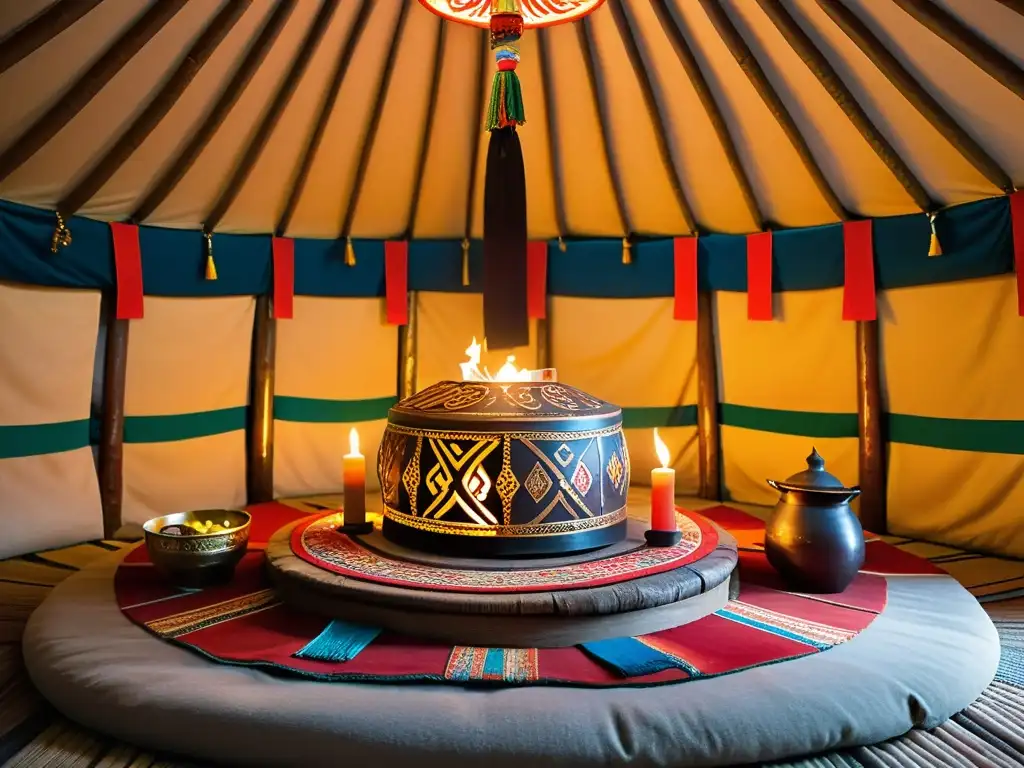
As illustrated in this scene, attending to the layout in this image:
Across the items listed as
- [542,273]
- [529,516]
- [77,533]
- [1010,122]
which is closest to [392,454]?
[529,516]

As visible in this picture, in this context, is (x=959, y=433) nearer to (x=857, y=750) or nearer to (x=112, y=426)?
(x=857, y=750)

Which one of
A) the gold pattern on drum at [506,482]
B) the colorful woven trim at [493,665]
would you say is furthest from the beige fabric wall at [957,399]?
the colorful woven trim at [493,665]

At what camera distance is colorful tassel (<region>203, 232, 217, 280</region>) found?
4.28 metres

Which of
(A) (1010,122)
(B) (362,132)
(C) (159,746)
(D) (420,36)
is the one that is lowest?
(C) (159,746)

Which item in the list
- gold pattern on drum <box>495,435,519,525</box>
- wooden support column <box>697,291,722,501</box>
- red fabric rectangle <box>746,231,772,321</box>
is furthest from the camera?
wooden support column <box>697,291,722,501</box>

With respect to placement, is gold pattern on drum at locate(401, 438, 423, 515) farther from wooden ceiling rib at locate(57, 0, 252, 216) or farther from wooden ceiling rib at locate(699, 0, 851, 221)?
wooden ceiling rib at locate(699, 0, 851, 221)

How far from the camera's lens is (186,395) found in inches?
172

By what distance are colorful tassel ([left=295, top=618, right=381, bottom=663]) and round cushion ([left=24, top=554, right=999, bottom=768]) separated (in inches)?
5.6

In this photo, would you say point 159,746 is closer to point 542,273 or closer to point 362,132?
point 362,132

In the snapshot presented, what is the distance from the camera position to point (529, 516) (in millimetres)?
2660

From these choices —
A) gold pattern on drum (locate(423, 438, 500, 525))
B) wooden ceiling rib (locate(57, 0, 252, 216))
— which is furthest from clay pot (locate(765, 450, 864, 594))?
wooden ceiling rib (locate(57, 0, 252, 216))

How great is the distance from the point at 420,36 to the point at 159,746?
327 centimetres

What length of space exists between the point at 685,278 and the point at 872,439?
1423 mm

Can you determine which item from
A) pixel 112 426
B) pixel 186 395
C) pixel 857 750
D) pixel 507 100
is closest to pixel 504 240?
pixel 507 100
